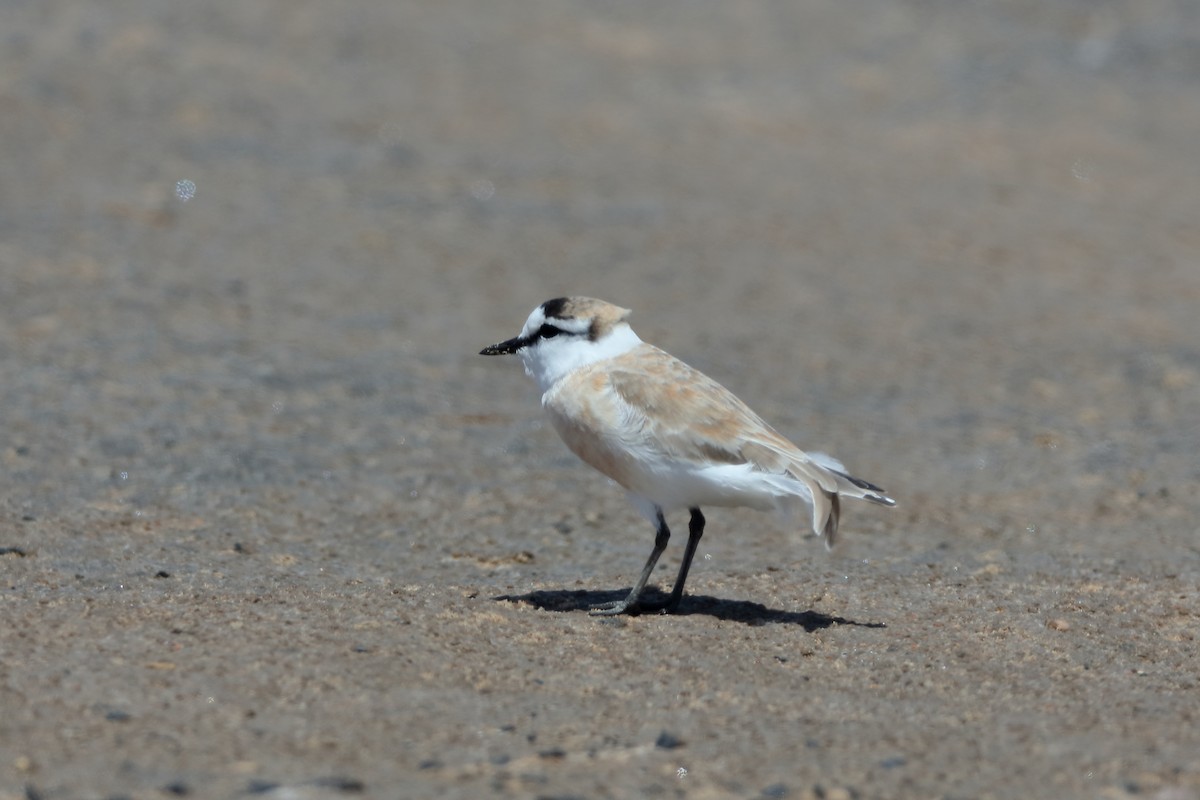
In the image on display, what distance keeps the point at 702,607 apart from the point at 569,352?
115 cm

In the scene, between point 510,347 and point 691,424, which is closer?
point 691,424

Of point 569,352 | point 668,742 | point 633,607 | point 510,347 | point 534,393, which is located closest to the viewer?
point 668,742

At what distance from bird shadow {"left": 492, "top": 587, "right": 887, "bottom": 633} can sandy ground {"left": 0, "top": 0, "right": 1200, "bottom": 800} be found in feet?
0.12

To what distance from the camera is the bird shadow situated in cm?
596

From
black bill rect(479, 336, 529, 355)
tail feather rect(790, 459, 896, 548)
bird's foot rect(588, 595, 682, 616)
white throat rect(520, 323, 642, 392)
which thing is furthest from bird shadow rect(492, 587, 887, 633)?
black bill rect(479, 336, 529, 355)

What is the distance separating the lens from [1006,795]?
165 inches

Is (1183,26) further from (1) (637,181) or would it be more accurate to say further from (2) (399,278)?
(2) (399,278)

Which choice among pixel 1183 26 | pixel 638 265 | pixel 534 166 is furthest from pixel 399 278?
pixel 1183 26

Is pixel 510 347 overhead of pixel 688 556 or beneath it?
overhead

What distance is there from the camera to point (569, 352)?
6.07 meters

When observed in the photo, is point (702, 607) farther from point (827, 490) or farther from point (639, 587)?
point (827, 490)

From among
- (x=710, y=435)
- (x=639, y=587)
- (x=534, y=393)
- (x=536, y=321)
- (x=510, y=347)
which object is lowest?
(x=639, y=587)

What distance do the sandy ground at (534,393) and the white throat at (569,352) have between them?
915mm

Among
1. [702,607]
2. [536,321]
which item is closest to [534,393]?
[536,321]
